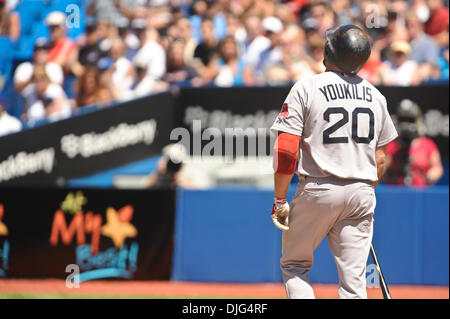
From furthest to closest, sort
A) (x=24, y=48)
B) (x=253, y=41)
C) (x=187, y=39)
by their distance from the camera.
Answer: (x=24, y=48) → (x=187, y=39) → (x=253, y=41)

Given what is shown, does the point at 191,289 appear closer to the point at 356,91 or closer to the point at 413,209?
the point at 413,209

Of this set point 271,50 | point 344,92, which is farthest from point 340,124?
point 271,50

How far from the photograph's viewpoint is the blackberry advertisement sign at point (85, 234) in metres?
9.07

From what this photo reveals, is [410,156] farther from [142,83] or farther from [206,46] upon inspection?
[142,83]

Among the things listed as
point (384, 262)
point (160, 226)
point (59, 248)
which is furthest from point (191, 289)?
point (384, 262)

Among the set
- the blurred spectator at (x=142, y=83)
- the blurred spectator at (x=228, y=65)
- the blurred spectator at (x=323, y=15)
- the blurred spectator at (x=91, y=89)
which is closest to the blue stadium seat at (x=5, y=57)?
the blurred spectator at (x=91, y=89)

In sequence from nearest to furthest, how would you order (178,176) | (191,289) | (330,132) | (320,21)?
(330,132) < (191,289) < (178,176) < (320,21)

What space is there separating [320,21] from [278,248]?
→ 4.41m

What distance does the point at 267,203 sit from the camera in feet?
30.2

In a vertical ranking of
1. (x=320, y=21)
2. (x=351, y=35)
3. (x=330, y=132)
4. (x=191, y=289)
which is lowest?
(x=191, y=289)

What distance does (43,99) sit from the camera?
1182 centimetres

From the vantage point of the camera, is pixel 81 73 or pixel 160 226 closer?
pixel 160 226

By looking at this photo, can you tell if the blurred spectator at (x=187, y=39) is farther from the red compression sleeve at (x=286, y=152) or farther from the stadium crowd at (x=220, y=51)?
the red compression sleeve at (x=286, y=152)

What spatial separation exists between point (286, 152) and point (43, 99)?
26.1 ft
